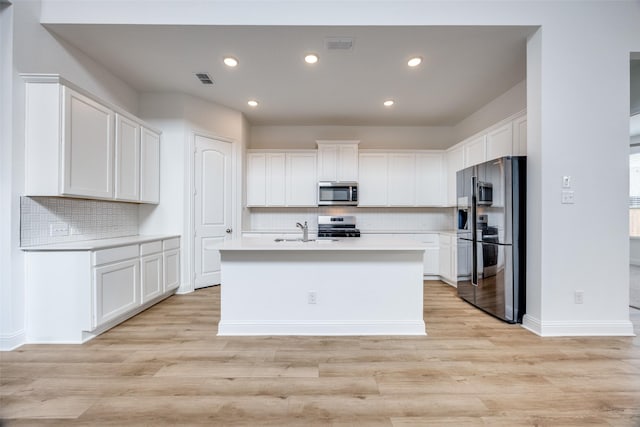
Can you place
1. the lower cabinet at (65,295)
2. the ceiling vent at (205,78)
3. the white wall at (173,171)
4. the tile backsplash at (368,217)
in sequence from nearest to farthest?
1. the lower cabinet at (65,295)
2. the ceiling vent at (205,78)
3. the white wall at (173,171)
4. the tile backsplash at (368,217)

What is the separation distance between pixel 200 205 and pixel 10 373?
2634 millimetres

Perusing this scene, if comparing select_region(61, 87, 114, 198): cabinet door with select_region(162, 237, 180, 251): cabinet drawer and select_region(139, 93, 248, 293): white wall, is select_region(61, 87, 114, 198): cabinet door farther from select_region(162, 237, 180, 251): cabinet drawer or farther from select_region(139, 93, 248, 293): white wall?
select_region(139, 93, 248, 293): white wall

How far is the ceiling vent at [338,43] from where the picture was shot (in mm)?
2870

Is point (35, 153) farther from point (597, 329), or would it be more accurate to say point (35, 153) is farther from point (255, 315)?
point (597, 329)

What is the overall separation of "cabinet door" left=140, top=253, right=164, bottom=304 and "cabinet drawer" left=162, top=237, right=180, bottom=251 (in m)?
0.16

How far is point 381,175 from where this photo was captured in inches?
207

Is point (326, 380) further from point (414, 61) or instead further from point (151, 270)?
point (414, 61)

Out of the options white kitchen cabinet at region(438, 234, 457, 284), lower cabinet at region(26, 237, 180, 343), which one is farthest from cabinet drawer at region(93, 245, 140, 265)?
white kitchen cabinet at region(438, 234, 457, 284)

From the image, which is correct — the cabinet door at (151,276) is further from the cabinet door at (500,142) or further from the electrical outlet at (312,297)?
the cabinet door at (500,142)

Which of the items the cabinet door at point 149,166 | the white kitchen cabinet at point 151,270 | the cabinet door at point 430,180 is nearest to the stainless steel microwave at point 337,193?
the cabinet door at point 430,180

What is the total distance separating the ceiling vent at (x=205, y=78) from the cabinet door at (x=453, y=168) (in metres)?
3.85

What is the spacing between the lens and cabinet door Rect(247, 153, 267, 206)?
5238mm

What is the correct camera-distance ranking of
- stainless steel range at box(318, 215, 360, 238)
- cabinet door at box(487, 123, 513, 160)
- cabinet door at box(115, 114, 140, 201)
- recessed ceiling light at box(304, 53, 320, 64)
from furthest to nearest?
stainless steel range at box(318, 215, 360, 238)
cabinet door at box(487, 123, 513, 160)
cabinet door at box(115, 114, 140, 201)
recessed ceiling light at box(304, 53, 320, 64)

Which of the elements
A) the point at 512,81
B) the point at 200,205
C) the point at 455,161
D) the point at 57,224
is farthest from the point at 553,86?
the point at 57,224
